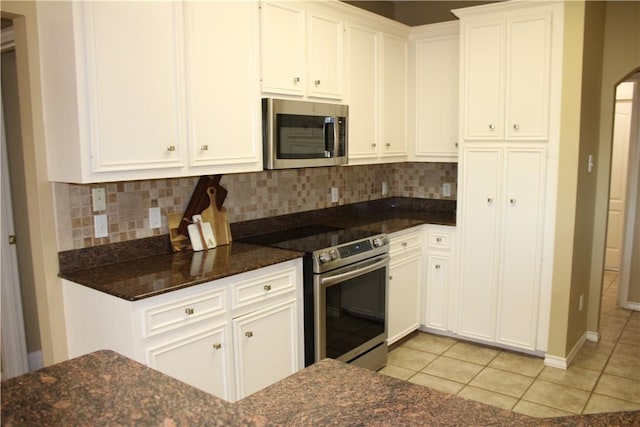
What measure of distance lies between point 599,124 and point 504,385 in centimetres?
211

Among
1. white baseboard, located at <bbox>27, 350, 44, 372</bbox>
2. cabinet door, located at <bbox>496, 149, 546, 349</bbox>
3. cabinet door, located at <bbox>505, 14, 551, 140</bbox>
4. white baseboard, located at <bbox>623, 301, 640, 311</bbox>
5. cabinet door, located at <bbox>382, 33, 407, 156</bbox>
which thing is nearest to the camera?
white baseboard, located at <bbox>27, 350, 44, 372</bbox>

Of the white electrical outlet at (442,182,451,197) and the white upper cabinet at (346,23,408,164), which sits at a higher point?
the white upper cabinet at (346,23,408,164)

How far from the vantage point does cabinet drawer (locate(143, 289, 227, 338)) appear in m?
2.18

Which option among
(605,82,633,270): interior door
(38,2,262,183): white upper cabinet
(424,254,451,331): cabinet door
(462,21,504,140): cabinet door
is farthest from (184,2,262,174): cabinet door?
(605,82,633,270): interior door

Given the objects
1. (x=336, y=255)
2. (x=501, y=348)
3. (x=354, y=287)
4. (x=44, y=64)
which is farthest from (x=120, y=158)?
(x=501, y=348)

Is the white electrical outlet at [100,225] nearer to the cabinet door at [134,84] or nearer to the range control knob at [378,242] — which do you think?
the cabinet door at [134,84]

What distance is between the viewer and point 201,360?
7.88ft

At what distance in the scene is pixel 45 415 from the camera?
1.06 metres

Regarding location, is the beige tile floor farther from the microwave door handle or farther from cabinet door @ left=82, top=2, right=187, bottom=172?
cabinet door @ left=82, top=2, right=187, bottom=172

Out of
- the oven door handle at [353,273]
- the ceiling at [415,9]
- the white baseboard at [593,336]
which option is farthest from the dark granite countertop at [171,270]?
the white baseboard at [593,336]

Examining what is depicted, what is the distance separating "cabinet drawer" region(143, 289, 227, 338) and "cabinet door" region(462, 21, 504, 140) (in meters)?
2.32

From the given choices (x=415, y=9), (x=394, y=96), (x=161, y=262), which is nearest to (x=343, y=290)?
(x=161, y=262)

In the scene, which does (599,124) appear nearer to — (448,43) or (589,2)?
(589,2)

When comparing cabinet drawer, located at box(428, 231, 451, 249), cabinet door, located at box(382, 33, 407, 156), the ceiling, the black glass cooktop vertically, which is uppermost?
the ceiling
